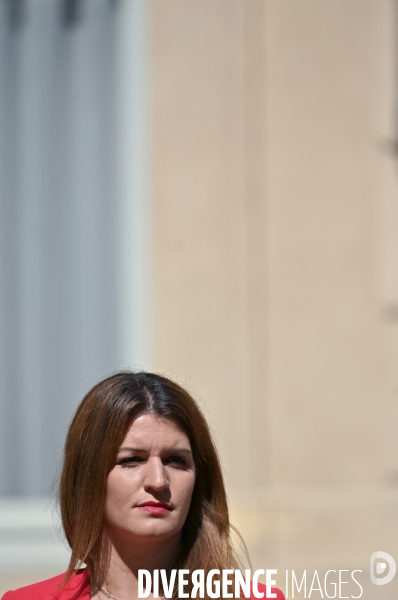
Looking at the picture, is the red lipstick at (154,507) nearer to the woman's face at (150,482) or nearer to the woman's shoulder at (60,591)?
the woman's face at (150,482)

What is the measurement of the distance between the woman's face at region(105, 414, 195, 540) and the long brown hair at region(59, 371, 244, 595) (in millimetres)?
26

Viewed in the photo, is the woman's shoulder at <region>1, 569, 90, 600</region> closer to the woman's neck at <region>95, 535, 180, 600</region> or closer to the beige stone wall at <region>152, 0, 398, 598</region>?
the woman's neck at <region>95, 535, 180, 600</region>

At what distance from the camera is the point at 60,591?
7.16 feet

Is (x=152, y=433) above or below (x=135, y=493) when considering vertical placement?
above

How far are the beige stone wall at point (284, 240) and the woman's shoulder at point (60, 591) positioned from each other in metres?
2.47

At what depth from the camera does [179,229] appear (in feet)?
15.5

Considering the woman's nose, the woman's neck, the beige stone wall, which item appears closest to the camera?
the woman's nose

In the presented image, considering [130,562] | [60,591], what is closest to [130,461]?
[130,562]

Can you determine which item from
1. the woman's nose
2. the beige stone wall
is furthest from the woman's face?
the beige stone wall

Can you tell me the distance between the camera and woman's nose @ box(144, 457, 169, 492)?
6.56 ft

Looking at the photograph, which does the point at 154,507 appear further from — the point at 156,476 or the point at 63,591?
the point at 63,591

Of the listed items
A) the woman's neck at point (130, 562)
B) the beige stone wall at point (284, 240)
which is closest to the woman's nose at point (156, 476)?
the woman's neck at point (130, 562)

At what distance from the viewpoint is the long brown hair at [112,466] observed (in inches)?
82.0

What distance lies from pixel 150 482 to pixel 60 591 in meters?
0.43
